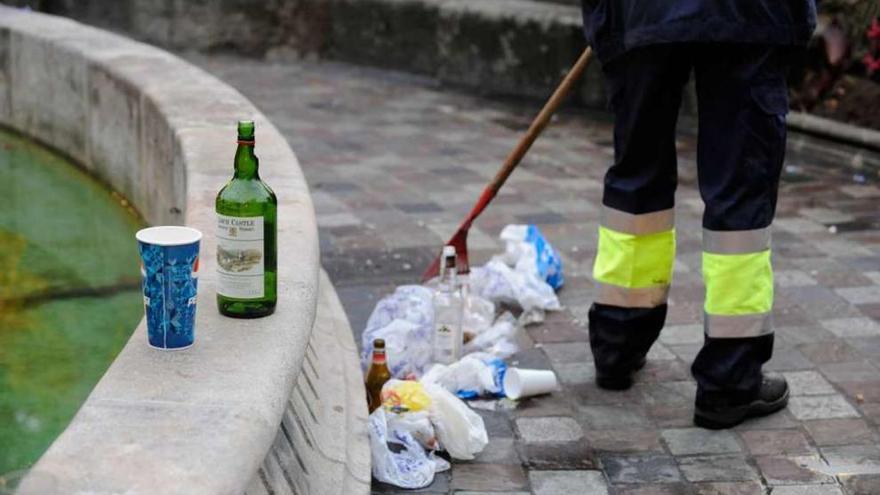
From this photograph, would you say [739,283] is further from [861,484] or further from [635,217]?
[861,484]

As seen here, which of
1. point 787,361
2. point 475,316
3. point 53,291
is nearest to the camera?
point 787,361

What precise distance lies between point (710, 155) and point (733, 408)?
0.70 metres

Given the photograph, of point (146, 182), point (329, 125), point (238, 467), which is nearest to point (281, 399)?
point (238, 467)

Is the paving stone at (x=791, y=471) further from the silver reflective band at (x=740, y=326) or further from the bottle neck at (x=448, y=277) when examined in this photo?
the bottle neck at (x=448, y=277)

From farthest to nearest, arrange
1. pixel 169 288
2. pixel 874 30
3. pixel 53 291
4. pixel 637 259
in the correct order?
pixel 874 30 → pixel 53 291 → pixel 637 259 → pixel 169 288

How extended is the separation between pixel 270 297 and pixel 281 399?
1.53ft

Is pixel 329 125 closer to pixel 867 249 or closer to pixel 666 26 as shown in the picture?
pixel 867 249

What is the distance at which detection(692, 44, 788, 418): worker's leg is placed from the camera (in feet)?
12.6

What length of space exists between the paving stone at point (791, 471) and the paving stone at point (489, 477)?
2.08 ft

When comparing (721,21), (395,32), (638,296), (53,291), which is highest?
(721,21)

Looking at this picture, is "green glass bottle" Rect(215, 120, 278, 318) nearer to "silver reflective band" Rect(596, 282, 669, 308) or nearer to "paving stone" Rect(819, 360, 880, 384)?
"silver reflective band" Rect(596, 282, 669, 308)

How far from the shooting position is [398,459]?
364 cm

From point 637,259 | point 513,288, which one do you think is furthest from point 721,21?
point 513,288

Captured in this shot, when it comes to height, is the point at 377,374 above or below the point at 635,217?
below
